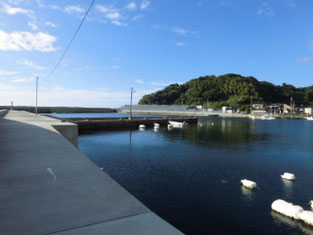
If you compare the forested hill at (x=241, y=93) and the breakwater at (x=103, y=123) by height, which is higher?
the forested hill at (x=241, y=93)

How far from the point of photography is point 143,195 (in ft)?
29.1

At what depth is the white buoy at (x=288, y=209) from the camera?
7.23m

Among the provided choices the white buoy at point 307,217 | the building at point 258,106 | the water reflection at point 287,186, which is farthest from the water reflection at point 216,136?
the building at point 258,106

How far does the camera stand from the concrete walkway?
2.58m

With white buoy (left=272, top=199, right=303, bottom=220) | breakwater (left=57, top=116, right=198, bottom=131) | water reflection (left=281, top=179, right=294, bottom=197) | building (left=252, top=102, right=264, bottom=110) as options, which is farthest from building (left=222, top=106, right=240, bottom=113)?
white buoy (left=272, top=199, right=303, bottom=220)

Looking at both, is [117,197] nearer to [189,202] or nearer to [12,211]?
[12,211]

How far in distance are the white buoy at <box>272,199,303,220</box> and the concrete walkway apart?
22.8 feet

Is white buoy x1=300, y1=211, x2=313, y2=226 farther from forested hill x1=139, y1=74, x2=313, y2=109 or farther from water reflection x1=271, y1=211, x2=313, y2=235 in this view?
forested hill x1=139, y1=74, x2=313, y2=109

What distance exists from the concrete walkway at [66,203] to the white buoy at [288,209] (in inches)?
273

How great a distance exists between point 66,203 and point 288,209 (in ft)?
26.3

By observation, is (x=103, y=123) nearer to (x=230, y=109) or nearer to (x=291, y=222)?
(x=291, y=222)

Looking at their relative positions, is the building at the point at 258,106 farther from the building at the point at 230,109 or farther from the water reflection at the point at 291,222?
the water reflection at the point at 291,222

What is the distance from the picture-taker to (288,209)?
24.5 ft

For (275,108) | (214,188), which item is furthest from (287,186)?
(275,108)
